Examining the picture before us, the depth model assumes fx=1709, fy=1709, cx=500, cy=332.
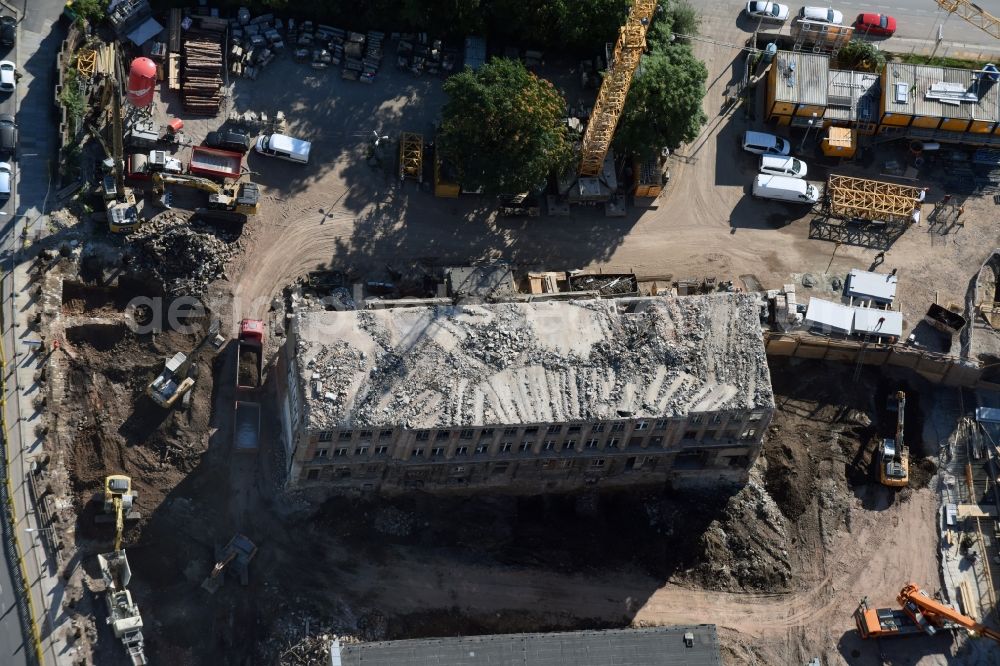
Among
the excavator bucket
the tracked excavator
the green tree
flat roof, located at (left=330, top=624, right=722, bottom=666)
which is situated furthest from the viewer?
the green tree

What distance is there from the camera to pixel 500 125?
197 m

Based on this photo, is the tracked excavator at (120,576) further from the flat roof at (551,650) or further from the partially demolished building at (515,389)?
the flat roof at (551,650)

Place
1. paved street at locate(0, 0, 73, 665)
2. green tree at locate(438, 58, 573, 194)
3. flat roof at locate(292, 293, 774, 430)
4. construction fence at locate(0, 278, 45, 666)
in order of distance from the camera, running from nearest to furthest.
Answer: flat roof at locate(292, 293, 774, 430)
construction fence at locate(0, 278, 45, 666)
paved street at locate(0, 0, 73, 665)
green tree at locate(438, 58, 573, 194)

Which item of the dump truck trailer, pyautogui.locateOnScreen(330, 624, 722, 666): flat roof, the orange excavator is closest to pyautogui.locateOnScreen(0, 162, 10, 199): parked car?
the dump truck trailer

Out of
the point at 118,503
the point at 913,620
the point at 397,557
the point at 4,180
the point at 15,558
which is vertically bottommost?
the point at 15,558

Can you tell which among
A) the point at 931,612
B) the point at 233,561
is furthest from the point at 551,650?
the point at 931,612

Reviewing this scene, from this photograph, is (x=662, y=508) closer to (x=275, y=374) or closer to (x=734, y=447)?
(x=734, y=447)

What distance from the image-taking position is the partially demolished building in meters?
183

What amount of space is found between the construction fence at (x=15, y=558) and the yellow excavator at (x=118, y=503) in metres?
9.44

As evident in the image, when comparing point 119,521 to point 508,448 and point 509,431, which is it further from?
point 509,431

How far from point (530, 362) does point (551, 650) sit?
30935 millimetres

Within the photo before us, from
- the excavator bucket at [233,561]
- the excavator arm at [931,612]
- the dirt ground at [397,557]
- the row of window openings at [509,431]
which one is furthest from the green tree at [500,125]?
the excavator arm at [931,612]

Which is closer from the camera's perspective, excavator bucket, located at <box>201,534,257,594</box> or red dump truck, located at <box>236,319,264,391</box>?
excavator bucket, located at <box>201,534,257,594</box>

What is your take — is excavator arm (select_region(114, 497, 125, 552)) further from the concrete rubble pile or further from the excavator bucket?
the concrete rubble pile
